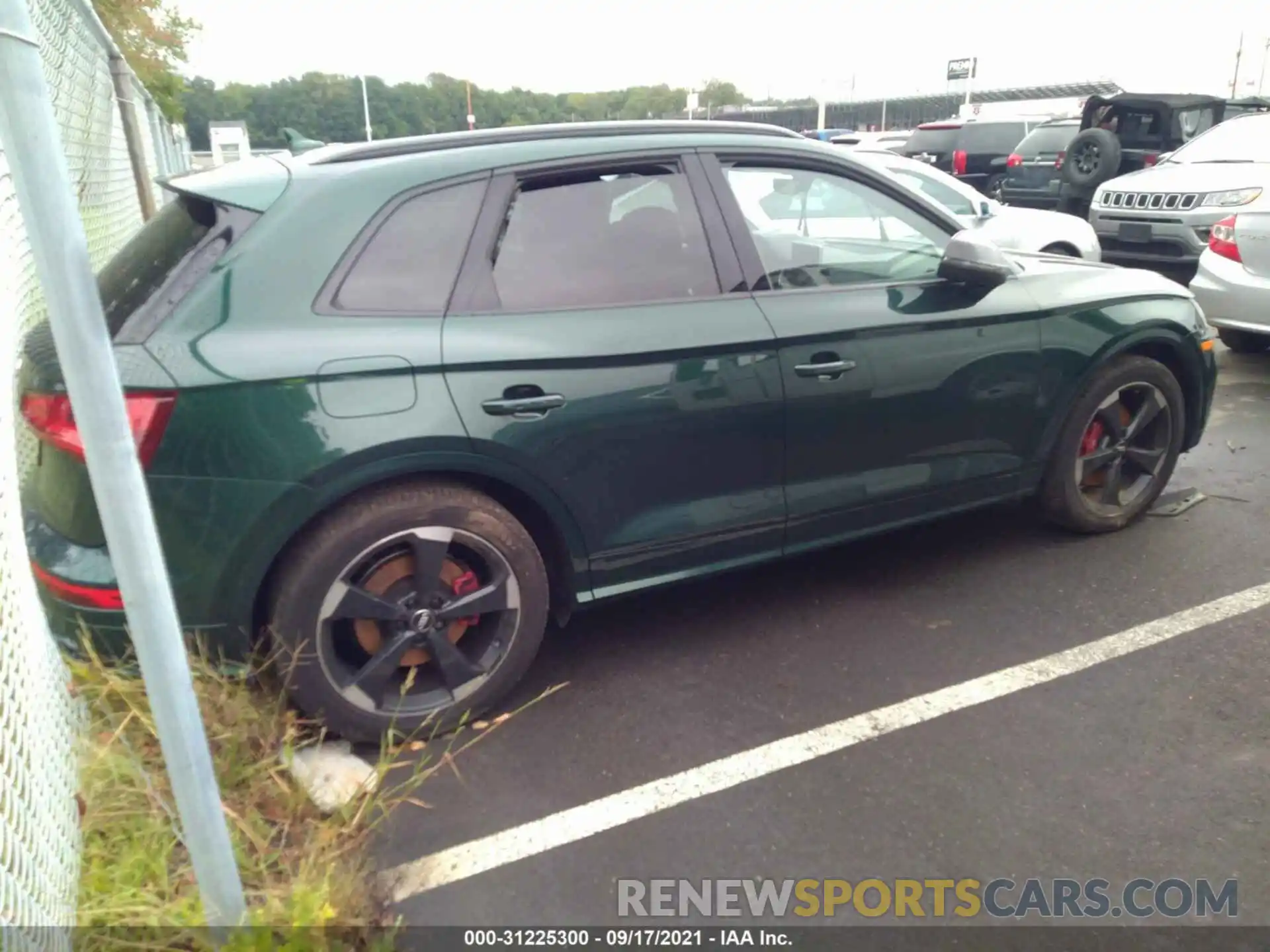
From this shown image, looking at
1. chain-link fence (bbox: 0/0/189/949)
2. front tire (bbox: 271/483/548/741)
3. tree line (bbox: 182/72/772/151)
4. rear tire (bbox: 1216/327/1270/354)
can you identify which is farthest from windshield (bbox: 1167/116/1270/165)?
chain-link fence (bbox: 0/0/189/949)

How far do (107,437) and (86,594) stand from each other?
47.3 inches

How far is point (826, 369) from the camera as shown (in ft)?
10.6

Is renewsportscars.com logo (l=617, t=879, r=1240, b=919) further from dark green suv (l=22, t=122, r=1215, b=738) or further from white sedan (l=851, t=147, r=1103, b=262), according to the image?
white sedan (l=851, t=147, r=1103, b=262)

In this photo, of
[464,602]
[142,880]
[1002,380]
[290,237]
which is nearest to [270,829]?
[142,880]

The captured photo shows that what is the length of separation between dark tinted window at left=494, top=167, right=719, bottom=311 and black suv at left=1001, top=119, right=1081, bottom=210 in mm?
10586

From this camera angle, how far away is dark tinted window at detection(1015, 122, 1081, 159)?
1237cm

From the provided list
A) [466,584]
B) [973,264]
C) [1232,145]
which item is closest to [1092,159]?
[1232,145]

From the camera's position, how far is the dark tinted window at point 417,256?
271 cm

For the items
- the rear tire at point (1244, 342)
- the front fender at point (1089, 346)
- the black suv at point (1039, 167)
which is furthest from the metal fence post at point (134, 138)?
the black suv at point (1039, 167)

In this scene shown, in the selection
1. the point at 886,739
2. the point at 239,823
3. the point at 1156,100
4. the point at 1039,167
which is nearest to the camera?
the point at 239,823

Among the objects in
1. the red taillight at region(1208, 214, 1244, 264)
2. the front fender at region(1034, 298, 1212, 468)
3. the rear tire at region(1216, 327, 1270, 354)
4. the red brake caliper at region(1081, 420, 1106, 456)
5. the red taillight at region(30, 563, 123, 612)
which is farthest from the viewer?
the rear tire at region(1216, 327, 1270, 354)

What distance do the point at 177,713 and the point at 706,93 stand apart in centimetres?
1539

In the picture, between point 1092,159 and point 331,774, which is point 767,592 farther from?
point 1092,159

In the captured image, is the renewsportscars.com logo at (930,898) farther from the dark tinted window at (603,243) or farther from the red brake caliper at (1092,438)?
the red brake caliper at (1092,438)
